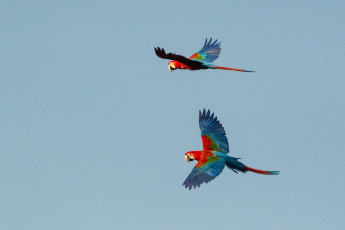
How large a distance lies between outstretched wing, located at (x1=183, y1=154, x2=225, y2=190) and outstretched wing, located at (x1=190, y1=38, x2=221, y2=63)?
5.68 m

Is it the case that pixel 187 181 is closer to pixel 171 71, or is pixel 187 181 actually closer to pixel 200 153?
pixel 200 153

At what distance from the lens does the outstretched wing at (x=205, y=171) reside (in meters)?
25.3

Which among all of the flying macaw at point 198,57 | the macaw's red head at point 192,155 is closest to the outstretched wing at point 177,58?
the flying macaw at point 198,57

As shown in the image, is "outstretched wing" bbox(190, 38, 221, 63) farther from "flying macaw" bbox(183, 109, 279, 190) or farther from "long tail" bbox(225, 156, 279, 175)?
"long tail" bbox(225, 156, 279, 175)

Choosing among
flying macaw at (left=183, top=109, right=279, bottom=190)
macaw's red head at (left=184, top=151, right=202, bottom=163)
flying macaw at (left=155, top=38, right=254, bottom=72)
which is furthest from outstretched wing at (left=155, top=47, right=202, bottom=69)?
macaw's red head at (left=184, top=151, right=202, bottom=163)

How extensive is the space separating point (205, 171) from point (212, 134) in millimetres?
1956

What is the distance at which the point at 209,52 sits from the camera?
102 ft

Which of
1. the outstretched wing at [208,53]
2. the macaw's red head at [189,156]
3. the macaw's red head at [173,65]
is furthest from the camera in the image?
the outstretched wing at [208,53]

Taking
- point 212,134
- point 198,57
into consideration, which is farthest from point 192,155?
point 198,57

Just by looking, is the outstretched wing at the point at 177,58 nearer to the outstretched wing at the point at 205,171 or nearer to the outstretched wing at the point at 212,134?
the outstretched wing at the point at 212,134

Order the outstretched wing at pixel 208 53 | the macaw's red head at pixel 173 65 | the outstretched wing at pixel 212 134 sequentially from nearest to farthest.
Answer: the outstretched wing at pixel 212 134 < the macaw's red head at pixel 173 65 < the outstretched wing at pixel 208 53

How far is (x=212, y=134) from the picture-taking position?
2719 cm

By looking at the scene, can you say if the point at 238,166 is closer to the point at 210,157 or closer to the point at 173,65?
the point at 210,157

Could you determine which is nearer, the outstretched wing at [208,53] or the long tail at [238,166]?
the long tail at [238,166]
